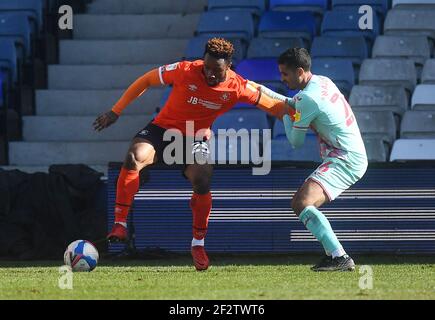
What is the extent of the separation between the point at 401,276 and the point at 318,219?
803 millimetres

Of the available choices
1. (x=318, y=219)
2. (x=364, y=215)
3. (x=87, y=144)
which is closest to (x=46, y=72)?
(x=87, y=144)

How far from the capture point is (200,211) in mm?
10109

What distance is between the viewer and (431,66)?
14008 mm

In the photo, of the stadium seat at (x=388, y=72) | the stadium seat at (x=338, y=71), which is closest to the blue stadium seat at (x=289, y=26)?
the stadium seat at (x=338, y=71)

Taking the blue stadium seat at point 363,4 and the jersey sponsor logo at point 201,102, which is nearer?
the jersey sponsor logo at point 201,102

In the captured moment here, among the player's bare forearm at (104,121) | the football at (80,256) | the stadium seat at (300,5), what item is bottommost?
the football at (80,256)

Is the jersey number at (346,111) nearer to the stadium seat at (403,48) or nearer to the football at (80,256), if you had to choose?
the football at (80,256)

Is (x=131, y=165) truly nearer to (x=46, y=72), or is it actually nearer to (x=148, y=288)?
(x=148, y=288)

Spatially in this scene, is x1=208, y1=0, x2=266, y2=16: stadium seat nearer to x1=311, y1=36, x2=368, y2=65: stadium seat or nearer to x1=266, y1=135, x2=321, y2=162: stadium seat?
x1=311, y1=36, x2=368, y2=65: stadium seat

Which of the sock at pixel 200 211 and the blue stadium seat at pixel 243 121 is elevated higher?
the blue stadium seat at pixel 243 121

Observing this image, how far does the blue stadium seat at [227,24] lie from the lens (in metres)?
15.1

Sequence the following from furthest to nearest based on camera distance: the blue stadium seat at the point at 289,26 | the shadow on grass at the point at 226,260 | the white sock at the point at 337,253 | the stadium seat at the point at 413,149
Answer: the blue stadium seat at the point at 289,26 → the stadium seat at the point at 413,149 → the shadow on grass at the point at 226,260 → the white sock at the point at 337,253

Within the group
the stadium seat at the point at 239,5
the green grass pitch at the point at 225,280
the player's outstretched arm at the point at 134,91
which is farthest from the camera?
the stadium seat at the point at 239,5

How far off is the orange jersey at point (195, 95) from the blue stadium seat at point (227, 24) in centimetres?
504
